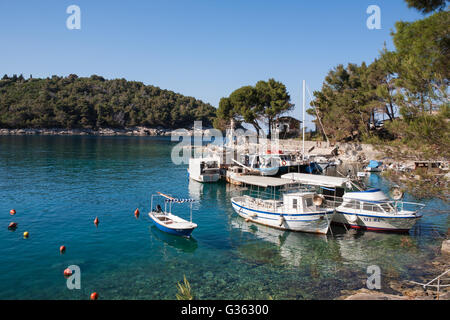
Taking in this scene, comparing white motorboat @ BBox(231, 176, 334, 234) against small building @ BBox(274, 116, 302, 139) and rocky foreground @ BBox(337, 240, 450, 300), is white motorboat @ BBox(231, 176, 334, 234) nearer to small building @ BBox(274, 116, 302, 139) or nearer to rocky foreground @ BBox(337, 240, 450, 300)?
rocky foreground @ BBox(337, 240, 450, 300)

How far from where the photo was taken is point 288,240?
22000 mm

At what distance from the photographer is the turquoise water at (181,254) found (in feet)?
49.4

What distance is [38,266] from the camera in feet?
56.0

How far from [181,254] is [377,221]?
1515cm

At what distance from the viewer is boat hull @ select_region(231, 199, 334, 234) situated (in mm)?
22375

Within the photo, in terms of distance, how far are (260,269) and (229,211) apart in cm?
1237

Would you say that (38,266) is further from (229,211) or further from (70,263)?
(229,211)

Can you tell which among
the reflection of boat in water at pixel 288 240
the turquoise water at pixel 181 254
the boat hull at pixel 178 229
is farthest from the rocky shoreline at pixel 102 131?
the reflection of boat in water at pixel 288 240

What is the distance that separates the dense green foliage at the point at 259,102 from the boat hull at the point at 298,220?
61501 mm

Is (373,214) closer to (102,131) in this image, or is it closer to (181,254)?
(181,254)

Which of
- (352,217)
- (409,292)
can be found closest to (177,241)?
(352,217)

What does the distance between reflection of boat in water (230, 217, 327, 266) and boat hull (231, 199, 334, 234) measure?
380mm

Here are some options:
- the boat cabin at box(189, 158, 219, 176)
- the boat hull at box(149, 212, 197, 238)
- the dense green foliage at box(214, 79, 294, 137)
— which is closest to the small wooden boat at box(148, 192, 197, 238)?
the boat hull at box(149, 212, 197, 238)
